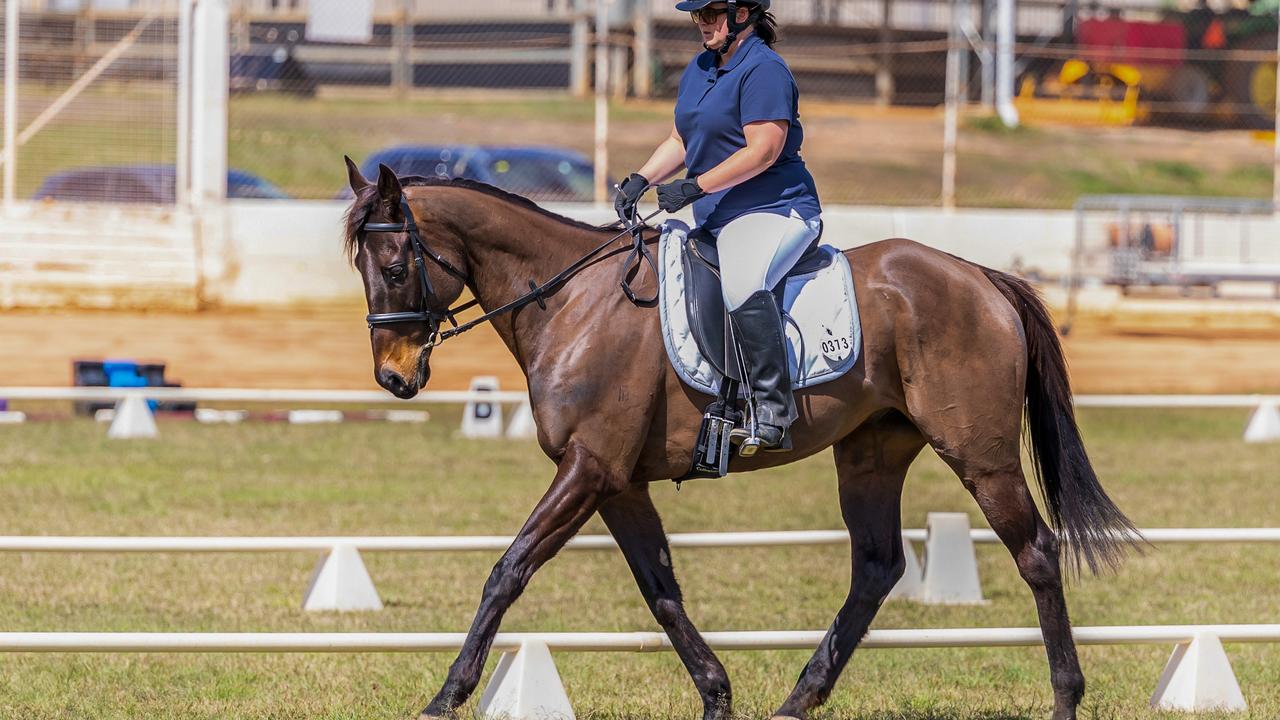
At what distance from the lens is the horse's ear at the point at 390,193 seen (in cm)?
550

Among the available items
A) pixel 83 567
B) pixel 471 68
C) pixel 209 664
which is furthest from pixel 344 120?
pixel 209 664

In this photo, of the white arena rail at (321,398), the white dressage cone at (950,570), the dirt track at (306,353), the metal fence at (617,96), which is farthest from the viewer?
the metal fence at (617,96)

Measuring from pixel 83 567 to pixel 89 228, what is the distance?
11817mm

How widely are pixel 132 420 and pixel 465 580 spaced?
5.83 m

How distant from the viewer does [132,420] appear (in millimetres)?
13672

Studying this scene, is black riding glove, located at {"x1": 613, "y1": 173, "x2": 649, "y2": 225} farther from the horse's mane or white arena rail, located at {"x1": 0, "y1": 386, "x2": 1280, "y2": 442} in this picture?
white arena rail, located at {"x1": 0, "y1": 386, "x2": 1280, "y2": 442}

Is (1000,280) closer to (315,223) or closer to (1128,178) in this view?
(315,223)

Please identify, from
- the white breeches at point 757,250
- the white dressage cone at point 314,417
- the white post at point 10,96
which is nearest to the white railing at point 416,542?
the white breeches at point 757,250

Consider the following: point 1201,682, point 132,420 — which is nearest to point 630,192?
point 1201,682

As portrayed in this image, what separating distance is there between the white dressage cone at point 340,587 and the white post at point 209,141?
1290cm

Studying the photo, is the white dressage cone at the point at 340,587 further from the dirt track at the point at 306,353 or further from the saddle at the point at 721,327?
the dirt track at the point at 306,353

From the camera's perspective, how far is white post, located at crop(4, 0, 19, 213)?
1988 centimetres

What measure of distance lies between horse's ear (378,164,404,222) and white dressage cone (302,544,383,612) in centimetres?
282

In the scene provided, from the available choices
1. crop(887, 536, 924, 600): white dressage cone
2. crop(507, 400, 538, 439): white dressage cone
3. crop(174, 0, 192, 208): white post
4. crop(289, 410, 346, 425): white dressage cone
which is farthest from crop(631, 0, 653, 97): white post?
crop(887, 536, 924, 600): white dressage cone
